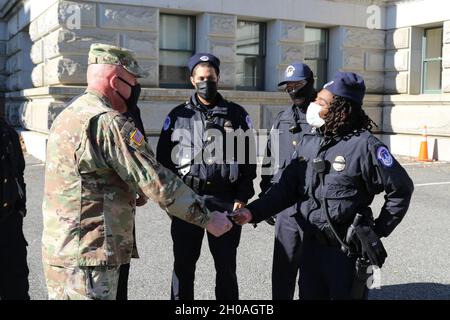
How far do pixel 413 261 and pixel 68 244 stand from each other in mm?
3867

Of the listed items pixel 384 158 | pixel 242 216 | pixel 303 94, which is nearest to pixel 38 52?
pixel 303 94

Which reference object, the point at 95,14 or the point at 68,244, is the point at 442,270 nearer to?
the point at 68,244

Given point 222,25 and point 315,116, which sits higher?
point 222,25

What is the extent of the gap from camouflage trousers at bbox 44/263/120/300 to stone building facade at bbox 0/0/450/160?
890 cm

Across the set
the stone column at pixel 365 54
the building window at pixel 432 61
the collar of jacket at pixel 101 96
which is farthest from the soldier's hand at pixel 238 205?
the building window at pixel 432 61

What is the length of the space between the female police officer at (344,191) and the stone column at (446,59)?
11.4m

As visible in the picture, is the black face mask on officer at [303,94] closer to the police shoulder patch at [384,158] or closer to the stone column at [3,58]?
the police shoulder patch at [384,158]

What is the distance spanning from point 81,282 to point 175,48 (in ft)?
34.6

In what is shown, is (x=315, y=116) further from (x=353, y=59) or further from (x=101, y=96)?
(x=353, y=59)

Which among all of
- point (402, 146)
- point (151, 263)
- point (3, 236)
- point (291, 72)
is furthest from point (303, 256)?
point (402, 146)

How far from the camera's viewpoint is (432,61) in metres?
14.1

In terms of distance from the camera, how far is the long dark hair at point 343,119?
289 centimetres

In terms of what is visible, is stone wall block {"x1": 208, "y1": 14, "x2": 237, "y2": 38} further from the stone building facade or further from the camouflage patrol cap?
the camouflage patrol cap

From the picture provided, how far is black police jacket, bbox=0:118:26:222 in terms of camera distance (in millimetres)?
3439
